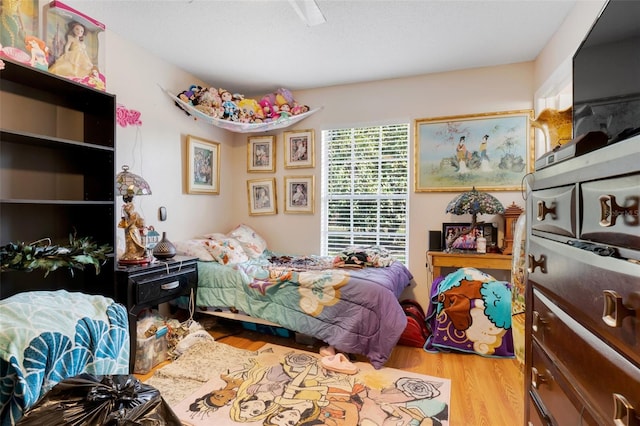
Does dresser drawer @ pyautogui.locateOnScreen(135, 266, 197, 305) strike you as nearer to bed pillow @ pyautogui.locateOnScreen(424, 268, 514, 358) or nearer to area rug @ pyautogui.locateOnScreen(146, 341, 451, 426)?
area rug @ pyautogui.locateOnScreen(146, 341, 451, 426)

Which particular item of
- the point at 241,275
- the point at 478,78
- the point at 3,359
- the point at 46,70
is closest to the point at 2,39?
the point at 46,70

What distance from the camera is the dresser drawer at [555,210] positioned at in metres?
0.77

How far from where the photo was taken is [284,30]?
2541mm

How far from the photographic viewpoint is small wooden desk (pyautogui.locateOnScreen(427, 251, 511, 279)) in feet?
9.32

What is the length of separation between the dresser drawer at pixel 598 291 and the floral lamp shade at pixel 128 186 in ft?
8.23

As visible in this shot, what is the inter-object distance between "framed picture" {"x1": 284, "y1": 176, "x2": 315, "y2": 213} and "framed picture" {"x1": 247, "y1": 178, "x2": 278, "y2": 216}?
6.7 inches

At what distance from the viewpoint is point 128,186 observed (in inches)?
93.1

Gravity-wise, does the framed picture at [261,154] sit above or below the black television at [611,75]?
above

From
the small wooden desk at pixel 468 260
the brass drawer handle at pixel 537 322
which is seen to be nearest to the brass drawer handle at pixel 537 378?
the brass drawer handle at pixel 537 322

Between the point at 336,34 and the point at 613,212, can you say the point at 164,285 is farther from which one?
the point at 613,212

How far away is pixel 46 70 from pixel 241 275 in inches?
73.6

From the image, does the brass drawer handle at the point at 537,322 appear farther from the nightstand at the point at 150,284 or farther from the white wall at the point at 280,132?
the nightstand at the point at 150,284

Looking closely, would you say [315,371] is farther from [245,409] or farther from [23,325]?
[23,325]

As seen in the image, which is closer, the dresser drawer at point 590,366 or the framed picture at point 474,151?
the dresser drawer at point 590,366
